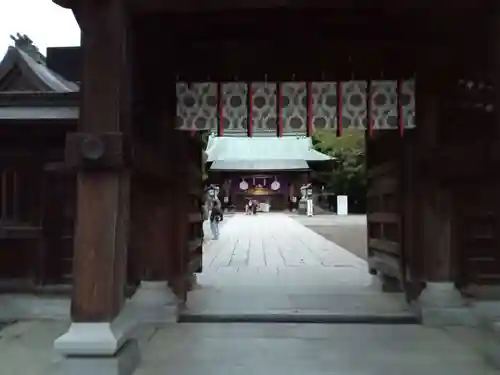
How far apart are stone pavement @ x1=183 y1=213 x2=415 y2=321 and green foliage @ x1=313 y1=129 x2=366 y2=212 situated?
2765 centimetres

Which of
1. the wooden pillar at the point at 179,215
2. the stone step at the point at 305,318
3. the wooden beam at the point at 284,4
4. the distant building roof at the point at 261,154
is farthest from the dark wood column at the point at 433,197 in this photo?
the distant building roof at the point at 261,154

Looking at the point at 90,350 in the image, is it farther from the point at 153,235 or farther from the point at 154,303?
the point at 153,235

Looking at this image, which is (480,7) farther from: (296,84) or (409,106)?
(296,84)

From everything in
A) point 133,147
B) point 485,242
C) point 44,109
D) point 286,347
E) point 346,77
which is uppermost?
point 346,77

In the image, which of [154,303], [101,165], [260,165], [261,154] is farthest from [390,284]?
[261,154]

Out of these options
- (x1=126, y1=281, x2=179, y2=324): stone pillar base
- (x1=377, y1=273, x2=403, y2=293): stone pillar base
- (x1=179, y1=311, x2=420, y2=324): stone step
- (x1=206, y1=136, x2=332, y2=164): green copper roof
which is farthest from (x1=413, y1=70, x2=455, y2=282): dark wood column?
(x1=206, y1=136, x2=332, y2=164): green copper roof

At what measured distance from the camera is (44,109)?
735 centimetres

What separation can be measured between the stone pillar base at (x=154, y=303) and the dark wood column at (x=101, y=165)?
2.20 meters

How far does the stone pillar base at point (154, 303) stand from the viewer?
697cm

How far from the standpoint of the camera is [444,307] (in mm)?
6859

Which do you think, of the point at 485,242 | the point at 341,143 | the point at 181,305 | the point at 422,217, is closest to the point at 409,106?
the point at 422,217

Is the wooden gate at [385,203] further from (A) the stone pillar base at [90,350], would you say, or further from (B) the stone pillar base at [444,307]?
(A) the stone pillar base at [90,350]

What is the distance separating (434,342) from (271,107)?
3.39m

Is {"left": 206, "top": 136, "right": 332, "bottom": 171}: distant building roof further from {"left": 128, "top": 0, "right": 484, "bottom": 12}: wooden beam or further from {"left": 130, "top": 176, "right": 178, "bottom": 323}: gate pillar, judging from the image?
{"left": 128, "top": 0, "right": 484, "bottom": 12}: wooden beam
